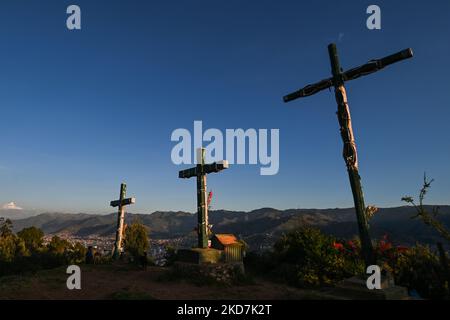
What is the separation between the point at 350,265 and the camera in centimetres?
1334

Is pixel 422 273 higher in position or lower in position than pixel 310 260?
higher

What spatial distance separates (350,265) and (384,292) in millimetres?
6906

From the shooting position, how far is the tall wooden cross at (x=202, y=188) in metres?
15.4

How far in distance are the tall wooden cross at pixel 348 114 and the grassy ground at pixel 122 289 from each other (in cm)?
265

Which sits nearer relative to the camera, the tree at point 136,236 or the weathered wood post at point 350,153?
the weathered wood post at point 350,153

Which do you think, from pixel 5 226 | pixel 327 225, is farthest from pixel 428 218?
pixel 327 225

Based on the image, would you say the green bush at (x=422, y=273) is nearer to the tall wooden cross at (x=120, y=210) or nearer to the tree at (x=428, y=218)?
the tree at (x=428, y=218)

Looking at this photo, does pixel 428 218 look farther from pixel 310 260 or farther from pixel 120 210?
pixel 120 210

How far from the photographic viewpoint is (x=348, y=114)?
8.87 meters

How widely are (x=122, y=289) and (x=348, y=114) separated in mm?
9904

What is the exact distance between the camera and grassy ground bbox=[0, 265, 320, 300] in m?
10.3

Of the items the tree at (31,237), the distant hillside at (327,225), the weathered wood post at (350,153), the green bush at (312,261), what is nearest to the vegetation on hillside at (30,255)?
the tree at (31,237)

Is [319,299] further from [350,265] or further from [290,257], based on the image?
[290,257]
